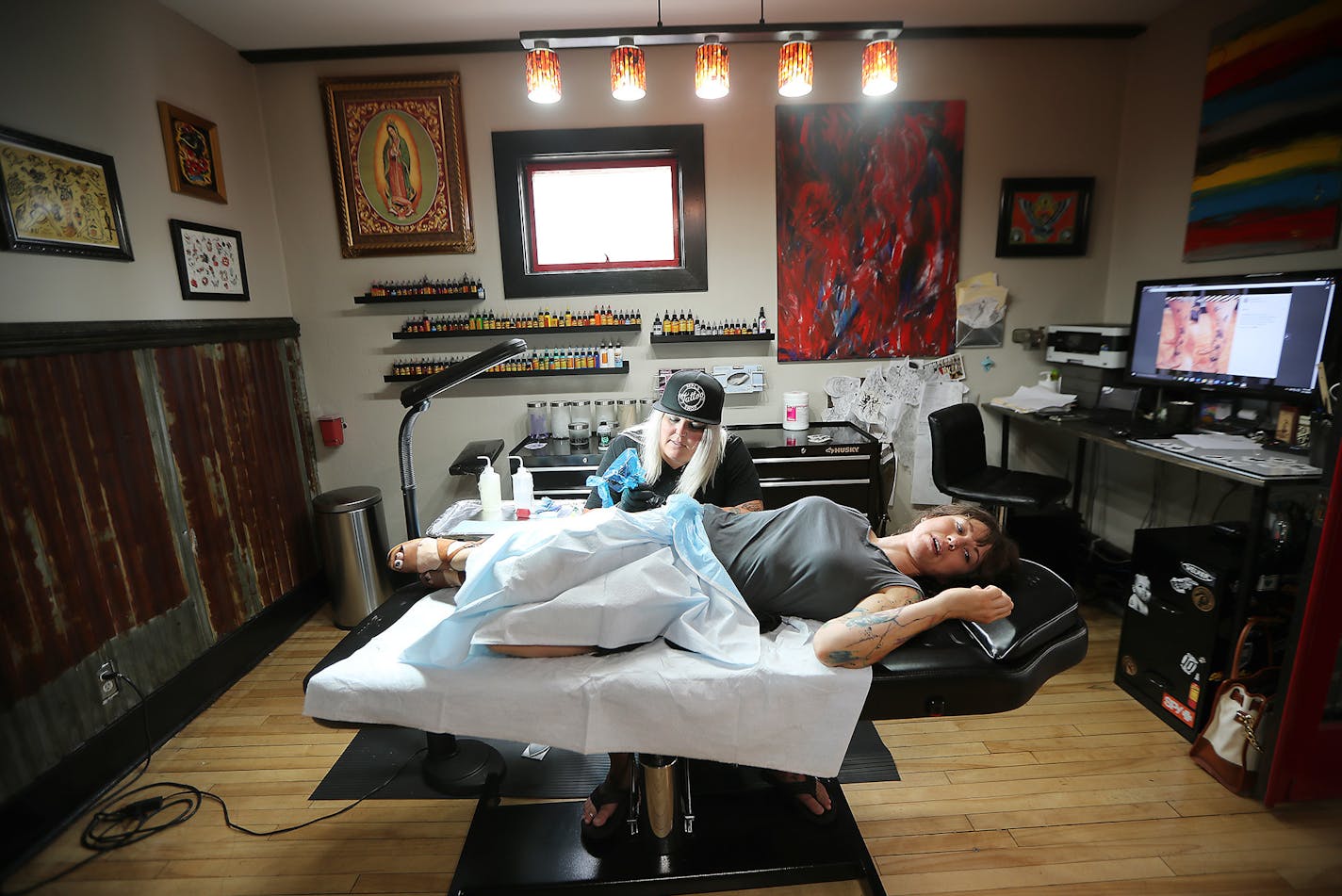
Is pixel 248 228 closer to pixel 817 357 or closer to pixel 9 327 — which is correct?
pixel 9 327

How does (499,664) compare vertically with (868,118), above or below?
below

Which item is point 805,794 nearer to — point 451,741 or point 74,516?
point 451,741

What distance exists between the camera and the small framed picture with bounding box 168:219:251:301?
7.86ft

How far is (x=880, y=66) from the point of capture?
1958mm

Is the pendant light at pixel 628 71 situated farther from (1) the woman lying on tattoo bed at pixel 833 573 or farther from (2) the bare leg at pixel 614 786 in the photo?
(2) the bare leg at pixel 614 786

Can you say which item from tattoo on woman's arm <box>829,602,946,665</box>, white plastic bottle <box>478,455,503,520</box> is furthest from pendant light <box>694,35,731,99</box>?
tattoo on woman's arm <box>829,602,946,665</box>

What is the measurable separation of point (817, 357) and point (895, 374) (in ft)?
1.47

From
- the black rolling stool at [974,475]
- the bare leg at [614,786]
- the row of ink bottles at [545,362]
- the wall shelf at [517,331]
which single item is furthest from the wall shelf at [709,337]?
the bare leg at [614,786]

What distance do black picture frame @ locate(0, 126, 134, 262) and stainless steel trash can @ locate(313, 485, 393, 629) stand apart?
1.23 m

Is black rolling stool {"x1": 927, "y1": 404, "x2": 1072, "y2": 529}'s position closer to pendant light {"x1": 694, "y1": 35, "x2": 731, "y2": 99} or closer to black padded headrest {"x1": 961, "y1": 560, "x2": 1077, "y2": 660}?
black padded headrest {"x1": 961, "y1": 560, "x2": 1077, "y2": 660}

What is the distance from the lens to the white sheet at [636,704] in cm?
123

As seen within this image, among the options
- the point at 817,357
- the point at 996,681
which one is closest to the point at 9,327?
the point at 996,681

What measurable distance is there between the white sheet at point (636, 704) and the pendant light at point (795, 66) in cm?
184

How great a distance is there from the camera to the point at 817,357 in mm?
3256
